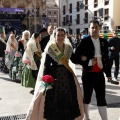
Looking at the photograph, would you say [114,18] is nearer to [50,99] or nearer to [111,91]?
[111,91]

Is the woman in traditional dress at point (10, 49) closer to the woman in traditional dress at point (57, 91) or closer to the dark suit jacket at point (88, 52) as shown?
the dark suit jacket at point (88, 52)

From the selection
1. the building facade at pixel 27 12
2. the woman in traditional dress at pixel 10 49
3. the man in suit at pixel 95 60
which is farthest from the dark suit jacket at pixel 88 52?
the building facade at pixel 27 12

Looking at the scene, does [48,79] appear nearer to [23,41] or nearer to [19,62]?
[23,41]

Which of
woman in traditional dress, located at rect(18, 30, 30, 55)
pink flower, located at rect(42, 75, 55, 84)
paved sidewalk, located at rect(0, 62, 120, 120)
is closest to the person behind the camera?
pink flower, located at rect(42, 75, 55, 84)

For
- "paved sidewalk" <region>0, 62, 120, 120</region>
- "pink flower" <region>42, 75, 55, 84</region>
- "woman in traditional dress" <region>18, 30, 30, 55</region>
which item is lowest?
"paved sidewalk" <region>0, 62, 120, 120</region>

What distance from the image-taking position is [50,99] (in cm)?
414

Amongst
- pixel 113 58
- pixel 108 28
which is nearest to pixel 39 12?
pixel 108 28

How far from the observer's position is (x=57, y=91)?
418 cm

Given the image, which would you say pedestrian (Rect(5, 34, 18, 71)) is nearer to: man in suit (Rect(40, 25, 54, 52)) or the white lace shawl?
the white lace shawl

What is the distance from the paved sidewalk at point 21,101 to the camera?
17.3ft

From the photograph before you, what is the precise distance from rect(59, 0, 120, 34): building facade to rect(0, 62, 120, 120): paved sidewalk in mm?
20201

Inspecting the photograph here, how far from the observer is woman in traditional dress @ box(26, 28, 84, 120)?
412 cm

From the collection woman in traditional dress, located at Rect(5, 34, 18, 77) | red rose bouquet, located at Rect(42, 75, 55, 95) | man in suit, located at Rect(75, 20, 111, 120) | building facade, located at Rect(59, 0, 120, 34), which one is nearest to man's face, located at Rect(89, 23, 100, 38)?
man in suit, located at Rect(75, 20, 111, 120)

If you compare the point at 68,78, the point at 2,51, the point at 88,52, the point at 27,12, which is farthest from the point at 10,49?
the point at 27,12
